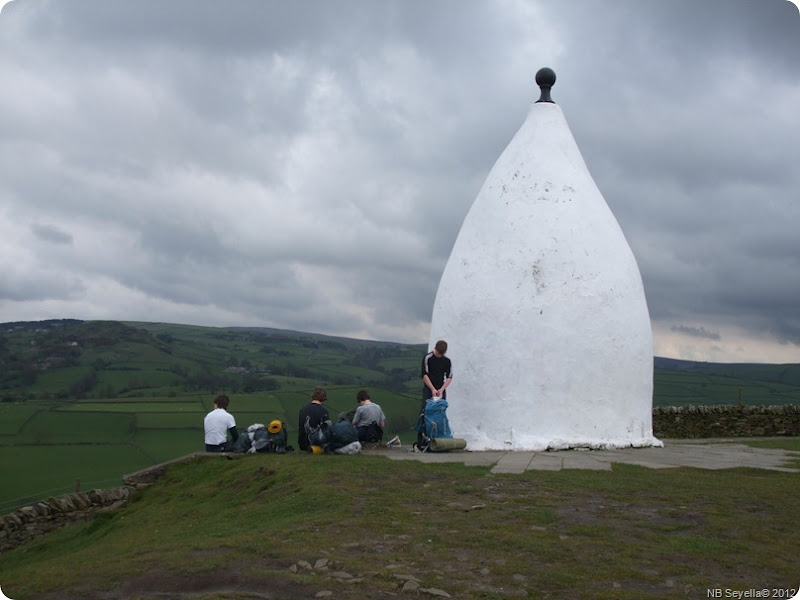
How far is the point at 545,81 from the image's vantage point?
13.5 meters

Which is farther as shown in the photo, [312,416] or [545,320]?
[545,320]

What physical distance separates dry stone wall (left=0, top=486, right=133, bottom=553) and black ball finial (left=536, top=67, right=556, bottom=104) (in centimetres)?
944

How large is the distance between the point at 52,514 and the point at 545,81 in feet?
35.4

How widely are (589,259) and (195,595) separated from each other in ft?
28.8

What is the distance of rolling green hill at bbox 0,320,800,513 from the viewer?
23.4m

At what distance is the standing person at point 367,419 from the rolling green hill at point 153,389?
6.24 meters

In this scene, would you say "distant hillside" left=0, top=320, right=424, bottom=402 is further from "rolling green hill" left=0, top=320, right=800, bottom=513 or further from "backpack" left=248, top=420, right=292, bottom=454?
"backpack" left=248, top=420, right=292, bottom=454

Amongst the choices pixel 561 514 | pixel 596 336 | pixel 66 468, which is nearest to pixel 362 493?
pixel 561 514

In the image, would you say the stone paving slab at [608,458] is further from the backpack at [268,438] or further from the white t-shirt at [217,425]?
the white t-shirt at [217,425]

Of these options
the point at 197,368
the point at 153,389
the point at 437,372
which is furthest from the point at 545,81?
the point at 197,368

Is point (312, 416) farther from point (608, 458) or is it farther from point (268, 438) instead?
point (608, 458)

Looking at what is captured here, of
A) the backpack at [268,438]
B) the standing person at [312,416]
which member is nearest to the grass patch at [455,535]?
the standing person at [312,416]

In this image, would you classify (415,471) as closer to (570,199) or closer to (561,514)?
(561,514)

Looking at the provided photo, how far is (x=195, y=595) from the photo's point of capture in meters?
4.75
